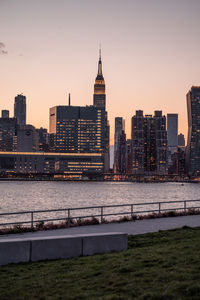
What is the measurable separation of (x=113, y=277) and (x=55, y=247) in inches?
138

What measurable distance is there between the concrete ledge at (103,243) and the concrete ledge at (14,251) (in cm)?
202

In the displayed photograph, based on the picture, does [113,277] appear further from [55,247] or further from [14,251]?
[14,251]

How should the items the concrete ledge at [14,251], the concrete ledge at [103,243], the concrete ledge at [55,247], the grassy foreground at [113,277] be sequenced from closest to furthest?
the grassy foreground at [113,277]
the concrete ledge at [14,251]
the concrete ledge at [55,247]
the concrete ledge at [103,243]

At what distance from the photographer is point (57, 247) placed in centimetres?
1232

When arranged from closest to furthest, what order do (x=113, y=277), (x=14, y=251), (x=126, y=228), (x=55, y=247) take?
(x=113, y=277)
(x=14, y=251)
(x=55, y=247)
(x=126, y=228)

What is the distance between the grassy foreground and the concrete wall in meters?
0.43

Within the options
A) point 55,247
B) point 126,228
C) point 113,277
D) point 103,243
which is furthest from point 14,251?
point 126,228

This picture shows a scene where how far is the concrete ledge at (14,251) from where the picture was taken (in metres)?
11.4

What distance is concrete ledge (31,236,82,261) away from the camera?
11922 millimetres

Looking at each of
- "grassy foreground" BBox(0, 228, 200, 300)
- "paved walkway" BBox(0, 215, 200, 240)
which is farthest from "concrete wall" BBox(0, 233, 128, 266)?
"paved walkway" BBox(0, 215, 200, 240)

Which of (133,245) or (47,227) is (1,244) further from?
(47,227)

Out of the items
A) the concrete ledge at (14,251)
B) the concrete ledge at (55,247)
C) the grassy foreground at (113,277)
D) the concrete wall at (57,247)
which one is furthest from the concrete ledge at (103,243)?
the concrete ledge at (14,251)

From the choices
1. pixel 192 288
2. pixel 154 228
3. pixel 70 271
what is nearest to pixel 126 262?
pixel 70 271

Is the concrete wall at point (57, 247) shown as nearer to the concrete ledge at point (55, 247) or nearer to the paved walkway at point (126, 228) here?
the concrete ledge at point (55, 247)
